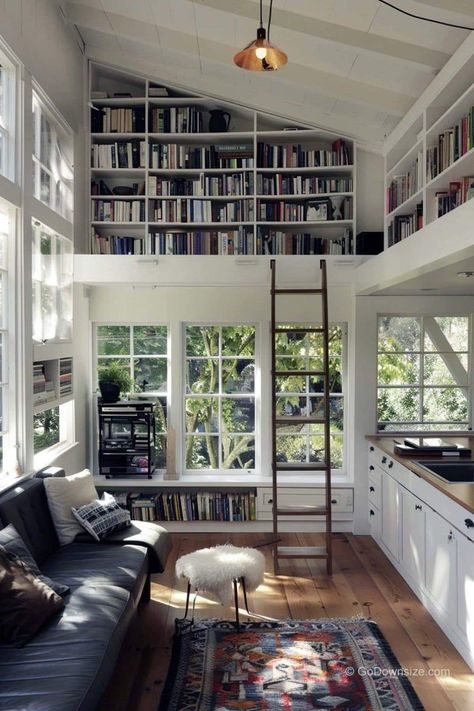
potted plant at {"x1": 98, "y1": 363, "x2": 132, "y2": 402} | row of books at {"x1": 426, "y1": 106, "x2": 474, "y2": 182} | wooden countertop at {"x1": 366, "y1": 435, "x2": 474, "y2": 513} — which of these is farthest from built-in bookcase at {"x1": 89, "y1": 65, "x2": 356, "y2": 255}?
wooden countertop at {"x1": 366, "y1": 435, "x2": 474, "y2": 513}

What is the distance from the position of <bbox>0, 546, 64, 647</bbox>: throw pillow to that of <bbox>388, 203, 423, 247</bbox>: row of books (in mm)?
3537

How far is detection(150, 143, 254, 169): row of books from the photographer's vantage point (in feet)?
17.7

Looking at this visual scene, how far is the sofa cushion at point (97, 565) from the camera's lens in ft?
10.1

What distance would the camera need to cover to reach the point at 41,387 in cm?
412

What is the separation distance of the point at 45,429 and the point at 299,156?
10.9 ft

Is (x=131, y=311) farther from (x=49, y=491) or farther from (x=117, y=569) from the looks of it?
(x=117, y=569)

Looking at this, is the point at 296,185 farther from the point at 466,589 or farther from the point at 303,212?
the point at 466,589

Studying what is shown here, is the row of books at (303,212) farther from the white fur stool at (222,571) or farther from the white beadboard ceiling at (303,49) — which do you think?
the white fur stool at (222,571)

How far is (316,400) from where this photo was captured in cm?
558

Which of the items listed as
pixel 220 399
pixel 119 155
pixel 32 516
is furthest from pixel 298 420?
pixel 119 155

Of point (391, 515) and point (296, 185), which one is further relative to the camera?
point (296, 185)

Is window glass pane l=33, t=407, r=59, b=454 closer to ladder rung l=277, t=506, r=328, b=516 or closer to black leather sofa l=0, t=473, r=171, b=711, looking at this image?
black leather sofa l=0, t=473, r=171, b=711

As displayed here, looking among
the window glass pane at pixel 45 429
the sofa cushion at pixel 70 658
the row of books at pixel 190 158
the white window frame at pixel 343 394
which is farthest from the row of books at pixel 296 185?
the sofa cushion at pixel 70 658

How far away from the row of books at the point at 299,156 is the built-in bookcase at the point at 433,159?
0.53 meters
